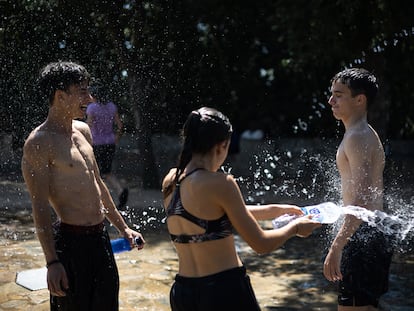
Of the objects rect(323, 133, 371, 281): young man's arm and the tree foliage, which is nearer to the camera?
rect(323, 133, 371, 281): young man's arm

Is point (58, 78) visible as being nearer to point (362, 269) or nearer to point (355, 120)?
point (355, 120)

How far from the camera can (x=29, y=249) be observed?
6074 mm

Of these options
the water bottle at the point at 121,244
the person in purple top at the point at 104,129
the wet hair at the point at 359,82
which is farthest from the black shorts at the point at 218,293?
the person in purple top at the point at 104,129

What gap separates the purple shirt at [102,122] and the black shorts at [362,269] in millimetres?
5015

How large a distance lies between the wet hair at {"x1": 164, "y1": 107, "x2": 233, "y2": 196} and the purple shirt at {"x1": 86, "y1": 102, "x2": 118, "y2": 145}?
5.32 metres

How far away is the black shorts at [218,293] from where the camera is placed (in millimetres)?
2389

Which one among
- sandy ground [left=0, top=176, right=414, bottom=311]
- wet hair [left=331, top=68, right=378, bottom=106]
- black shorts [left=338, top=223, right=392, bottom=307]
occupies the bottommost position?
sandy ground [left=0, top=176, right=414, bottom=311]

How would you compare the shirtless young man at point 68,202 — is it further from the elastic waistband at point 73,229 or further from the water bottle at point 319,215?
the water bottle at point 319,215

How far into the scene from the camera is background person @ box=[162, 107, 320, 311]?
238cm

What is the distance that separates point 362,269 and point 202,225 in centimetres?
112

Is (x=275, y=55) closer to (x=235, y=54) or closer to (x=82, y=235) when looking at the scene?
(x=235, y=54)

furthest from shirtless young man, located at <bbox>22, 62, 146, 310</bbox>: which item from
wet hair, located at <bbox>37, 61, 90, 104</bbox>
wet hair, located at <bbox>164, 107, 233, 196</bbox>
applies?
wet hair, located at <bbox>164, 107, 233, 196</bbox>

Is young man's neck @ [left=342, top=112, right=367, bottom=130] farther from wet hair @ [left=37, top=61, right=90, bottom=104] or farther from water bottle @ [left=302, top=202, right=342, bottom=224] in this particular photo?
wet hair @ [left=37, top=61, right=90, bottom=104]

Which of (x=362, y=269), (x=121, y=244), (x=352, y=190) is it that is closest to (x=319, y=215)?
(x=352, y=190)
